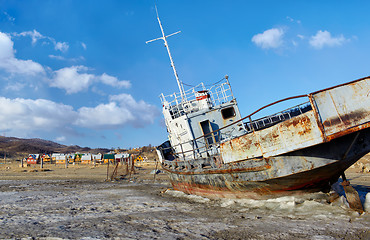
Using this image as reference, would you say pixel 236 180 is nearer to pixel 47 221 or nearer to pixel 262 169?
pixel 262 169

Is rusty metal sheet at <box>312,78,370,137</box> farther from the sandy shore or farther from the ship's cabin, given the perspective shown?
the sandy shore

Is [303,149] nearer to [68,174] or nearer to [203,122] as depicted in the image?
[203,122]

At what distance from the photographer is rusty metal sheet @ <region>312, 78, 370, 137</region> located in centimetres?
539

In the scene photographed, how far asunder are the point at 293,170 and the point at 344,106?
2.01m

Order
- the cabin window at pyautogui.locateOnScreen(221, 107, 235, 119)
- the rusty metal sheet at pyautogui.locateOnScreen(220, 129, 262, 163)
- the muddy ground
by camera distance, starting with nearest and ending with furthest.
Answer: the muddy ground
the rusty metal sheet at pyautogui.locateOnScreen(220, 129, 262, 163)
the cabin window at pyautogui.locateOnScreen(221, 107, 235, 119)

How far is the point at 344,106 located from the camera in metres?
5.50

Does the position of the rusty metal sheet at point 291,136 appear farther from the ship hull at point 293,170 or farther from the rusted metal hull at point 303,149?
the ship hull at point 293,170

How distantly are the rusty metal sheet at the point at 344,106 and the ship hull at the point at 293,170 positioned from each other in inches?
21.3

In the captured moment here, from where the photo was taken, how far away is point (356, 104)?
215 inches

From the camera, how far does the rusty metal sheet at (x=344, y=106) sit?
5395 mm

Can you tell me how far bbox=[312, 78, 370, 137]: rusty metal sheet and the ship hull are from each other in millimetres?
541

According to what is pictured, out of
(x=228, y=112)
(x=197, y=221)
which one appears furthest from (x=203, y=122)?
(x=197, y=221)

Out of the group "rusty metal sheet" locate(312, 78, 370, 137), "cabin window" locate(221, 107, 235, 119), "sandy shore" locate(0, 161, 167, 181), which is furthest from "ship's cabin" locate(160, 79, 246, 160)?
"sandy shore" locate(0, 161, 167, 181)

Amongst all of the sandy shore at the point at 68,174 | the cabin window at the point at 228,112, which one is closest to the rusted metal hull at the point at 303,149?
the cabin window at the point at 228,112
